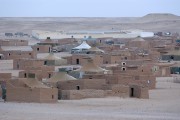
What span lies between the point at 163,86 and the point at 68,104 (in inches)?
398

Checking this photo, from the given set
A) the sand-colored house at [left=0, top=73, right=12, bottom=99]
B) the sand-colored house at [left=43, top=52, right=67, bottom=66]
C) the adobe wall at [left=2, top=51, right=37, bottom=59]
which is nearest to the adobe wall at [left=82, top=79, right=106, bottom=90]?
the sand-colored house at [left=0, top=73, right=12, bottom=99]

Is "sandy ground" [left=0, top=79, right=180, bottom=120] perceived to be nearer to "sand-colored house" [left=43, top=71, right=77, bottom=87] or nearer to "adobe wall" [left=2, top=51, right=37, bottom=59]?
"sand-colored house" [left=43, top=71, right=77, bottom=87]

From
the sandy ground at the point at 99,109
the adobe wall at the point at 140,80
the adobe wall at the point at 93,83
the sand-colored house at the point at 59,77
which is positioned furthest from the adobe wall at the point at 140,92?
the sand-colored house at the point at 59,77

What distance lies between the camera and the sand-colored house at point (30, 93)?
2906cm

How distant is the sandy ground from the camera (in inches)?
1004

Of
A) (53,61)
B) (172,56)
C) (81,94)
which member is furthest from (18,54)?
(81,94)

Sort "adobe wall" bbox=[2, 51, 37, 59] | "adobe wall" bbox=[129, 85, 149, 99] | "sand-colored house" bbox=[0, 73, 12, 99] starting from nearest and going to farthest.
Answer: "sand-colored house" bbox=[0, 73, 12, 99] → "adobe wall" bbox=[129, 85, 149, 99] → "adobe wall" bbox=[2, 51, 37, 59]

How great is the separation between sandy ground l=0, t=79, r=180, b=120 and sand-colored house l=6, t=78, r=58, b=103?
18.7 inches

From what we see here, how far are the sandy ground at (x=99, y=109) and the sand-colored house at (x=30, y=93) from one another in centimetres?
47

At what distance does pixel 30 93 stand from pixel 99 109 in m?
3.18

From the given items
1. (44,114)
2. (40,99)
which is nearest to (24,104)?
(40,99)

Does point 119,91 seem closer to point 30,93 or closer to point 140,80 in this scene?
point 140,80

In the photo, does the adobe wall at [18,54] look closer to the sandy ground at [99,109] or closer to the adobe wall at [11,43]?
the adobe wall at [11,43]

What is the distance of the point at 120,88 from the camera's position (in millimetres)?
31922
